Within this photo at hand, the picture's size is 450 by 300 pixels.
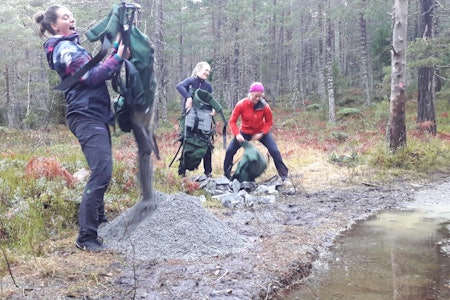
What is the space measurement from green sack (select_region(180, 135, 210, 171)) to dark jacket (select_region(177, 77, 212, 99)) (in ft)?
2.39

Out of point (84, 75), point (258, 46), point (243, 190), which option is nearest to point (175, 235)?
point (84, 75)

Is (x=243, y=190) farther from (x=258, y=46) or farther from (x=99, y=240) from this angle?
(x=258, y=46)

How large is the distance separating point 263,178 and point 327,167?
1.85 m

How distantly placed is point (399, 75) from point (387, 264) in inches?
239

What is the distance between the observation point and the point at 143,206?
3.92 m

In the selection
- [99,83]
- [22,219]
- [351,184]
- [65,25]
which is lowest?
[351,184]

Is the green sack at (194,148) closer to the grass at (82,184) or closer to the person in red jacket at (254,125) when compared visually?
the grass at (82,184)

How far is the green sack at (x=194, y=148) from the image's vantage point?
6676 millimetres

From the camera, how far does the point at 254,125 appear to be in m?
7.18

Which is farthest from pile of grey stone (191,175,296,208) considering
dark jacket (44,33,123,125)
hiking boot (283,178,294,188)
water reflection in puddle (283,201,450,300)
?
dark jacket (44,33,123,125)

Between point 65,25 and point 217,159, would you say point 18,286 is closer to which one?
point 65,25

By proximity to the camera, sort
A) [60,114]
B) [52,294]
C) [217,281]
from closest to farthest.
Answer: [52,294] → [217,281] → [60,114]

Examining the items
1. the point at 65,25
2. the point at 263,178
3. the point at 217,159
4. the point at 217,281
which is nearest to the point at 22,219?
the point at 65,25

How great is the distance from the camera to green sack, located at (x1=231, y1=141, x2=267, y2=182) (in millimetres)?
6703
